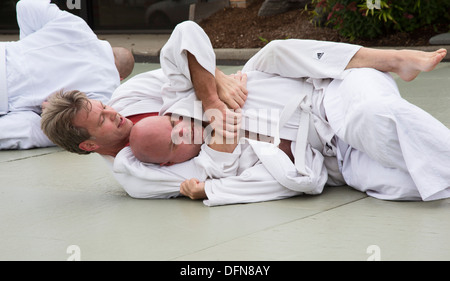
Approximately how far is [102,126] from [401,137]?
1.44 m

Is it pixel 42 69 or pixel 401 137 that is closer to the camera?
pixel 401 137

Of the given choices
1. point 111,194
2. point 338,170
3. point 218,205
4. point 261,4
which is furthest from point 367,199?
point 261,4

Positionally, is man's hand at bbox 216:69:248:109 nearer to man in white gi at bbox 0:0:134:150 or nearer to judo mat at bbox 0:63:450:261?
judo mat at bbox 0:63:450:261

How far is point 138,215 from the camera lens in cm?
322

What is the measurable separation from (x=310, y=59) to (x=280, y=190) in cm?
76

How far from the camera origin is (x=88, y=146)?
3.43m

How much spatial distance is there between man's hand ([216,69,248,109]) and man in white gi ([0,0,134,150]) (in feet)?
5.72

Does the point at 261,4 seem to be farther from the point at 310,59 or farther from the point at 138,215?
the point at 138,215

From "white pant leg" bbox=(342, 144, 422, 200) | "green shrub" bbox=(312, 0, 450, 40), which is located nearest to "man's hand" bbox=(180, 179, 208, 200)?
"white pant leg" bbox=(342, 144, 422, 200)

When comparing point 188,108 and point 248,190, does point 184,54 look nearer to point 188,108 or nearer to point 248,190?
point 188,108

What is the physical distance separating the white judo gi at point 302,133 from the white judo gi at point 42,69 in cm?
155

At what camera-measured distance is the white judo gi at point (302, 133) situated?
3.06m

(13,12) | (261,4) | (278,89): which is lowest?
(13,12)

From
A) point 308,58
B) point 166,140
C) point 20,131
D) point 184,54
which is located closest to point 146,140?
point 166,140
